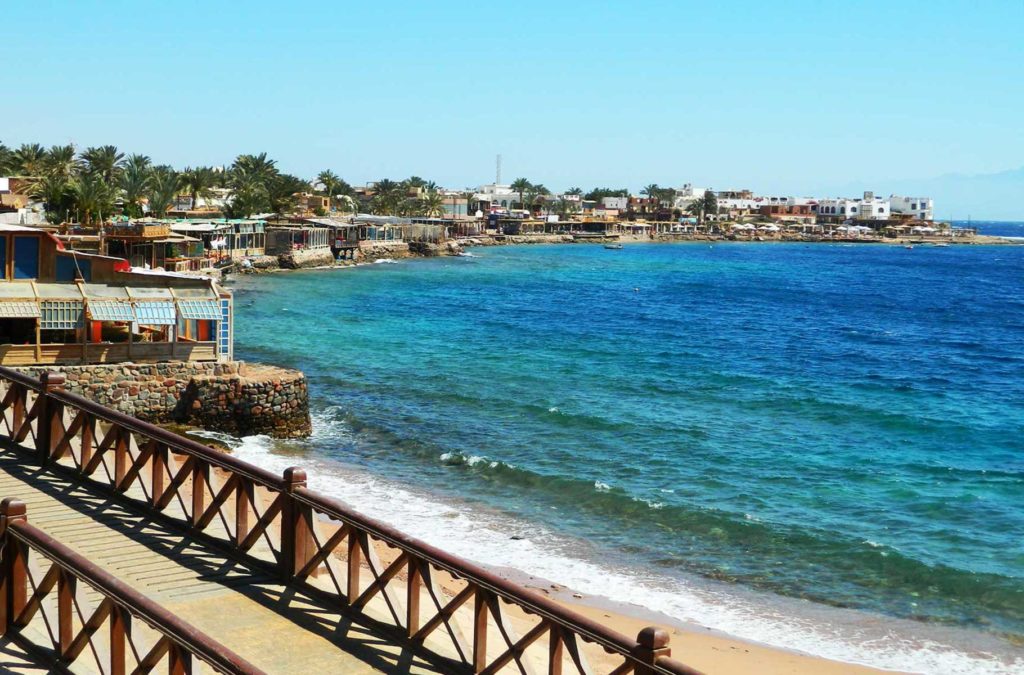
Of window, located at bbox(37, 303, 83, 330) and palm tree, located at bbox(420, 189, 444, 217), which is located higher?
A: palm tree, located at bbox(420, 189, 444, 217)

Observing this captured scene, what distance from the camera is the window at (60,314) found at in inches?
1044

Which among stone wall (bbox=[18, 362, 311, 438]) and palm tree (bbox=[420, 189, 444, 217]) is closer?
stone wall (bbox=[18, 362, 311, 438])

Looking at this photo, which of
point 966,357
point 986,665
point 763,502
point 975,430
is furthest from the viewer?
point 966,357

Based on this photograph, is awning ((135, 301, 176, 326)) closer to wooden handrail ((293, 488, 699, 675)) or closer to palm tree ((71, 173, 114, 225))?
wooden handrail ((293, 488, 699, 675))

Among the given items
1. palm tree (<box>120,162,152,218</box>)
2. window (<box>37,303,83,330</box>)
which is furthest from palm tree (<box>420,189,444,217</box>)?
window (<box>37,303,83,330</box>)

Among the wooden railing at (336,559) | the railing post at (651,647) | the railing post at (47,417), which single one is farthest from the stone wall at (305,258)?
the railing post at (651,647)

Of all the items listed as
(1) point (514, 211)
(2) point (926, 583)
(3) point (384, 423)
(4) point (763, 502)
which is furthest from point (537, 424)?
(1) point (514, 211)

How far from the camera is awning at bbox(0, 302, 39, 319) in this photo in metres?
26.1

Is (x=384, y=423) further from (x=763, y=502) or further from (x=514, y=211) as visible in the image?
(x=514, y=211)

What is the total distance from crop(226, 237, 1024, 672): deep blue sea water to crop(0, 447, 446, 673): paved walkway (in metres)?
7.97

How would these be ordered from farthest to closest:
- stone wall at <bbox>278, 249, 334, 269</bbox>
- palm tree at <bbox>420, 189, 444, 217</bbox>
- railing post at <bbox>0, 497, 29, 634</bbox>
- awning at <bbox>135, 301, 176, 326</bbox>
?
palm tree at <bbox>420, 189, 444, 217</bbox>, stone wall at <bbox>278, 249, 334, 269</bbox>, awning at <bbox>135, 301, 176, 326</bbox>, railing post at <bbox>0, 497, 29, 634</bbox>

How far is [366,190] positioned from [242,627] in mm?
162844

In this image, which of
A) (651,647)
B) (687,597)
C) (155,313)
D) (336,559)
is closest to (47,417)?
(336,559)

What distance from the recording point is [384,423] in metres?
30.3
